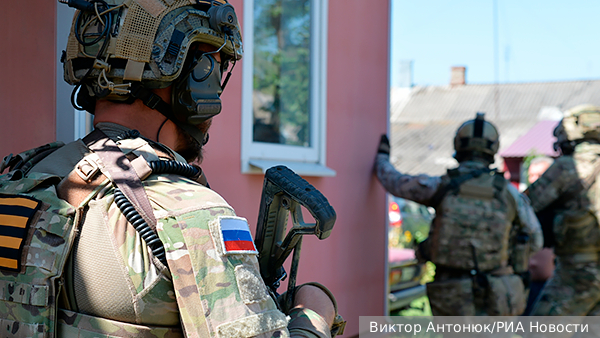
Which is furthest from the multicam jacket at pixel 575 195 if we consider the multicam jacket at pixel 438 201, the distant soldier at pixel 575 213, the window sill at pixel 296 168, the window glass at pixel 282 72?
the window glass at pixel 282 72

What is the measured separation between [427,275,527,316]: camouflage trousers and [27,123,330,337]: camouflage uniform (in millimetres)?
3510

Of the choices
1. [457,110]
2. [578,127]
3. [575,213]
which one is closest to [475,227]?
[575,213]

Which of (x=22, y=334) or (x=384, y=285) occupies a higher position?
(x=22, y=334)

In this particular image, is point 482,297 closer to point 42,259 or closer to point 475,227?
point 475,227

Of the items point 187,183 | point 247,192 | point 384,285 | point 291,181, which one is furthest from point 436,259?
point 187,183

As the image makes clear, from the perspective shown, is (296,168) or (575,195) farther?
(575,195)

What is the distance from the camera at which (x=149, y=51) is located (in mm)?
1537

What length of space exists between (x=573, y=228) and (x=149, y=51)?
483cm

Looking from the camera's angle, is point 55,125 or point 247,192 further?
point 247,192

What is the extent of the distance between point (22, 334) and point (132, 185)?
18.0 inches

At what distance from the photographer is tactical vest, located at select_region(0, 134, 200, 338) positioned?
129 centimetres

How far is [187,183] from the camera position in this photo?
4.63ft

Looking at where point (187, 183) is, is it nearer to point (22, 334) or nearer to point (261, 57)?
point (22, 334)

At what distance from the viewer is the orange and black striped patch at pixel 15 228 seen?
132 centimetres
